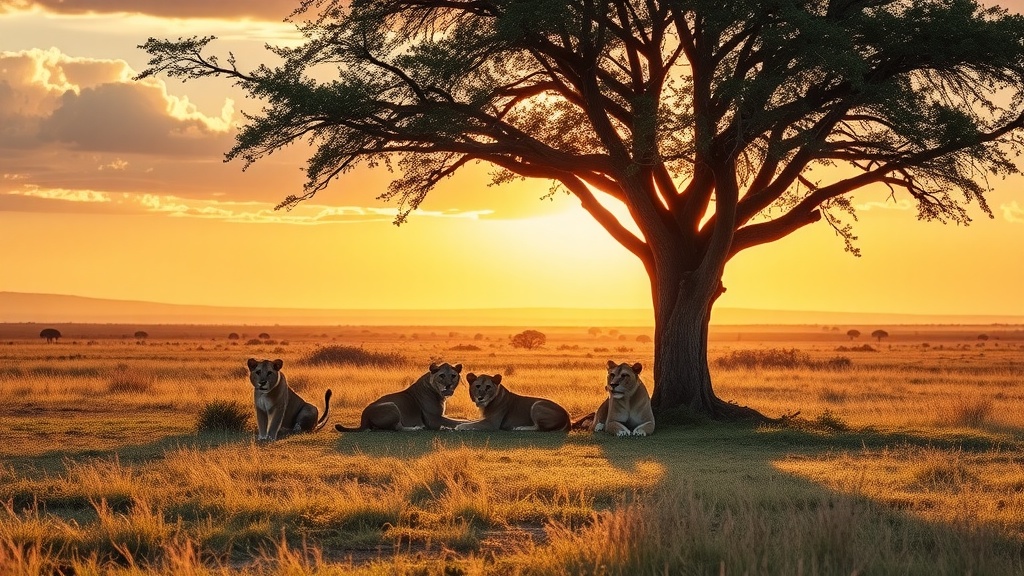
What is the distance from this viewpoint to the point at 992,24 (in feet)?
80.8

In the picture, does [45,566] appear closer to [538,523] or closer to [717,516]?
[538,523]

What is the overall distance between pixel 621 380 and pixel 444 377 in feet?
11.0

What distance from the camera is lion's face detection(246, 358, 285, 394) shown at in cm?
2119

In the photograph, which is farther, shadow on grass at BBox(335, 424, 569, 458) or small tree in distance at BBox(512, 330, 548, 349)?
small tree in distance at BBox(512, 330, 548, 349)

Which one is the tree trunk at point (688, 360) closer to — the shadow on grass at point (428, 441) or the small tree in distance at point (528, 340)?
the shadow on grass at point (428, 441)

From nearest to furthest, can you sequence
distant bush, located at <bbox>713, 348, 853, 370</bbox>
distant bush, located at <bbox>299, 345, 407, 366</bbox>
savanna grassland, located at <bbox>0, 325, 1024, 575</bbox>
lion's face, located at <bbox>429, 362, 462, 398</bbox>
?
savanna grassland, located at <bbox>0, 325, 1024, 575</bbox>
lion's face, located at <bbox>429, 362, 462, 398</bbox>
distant bush, located at <bbox>299, 345, 407, 366</bbox>
distant bush, located at <bbox>713, 348, 853, 370</bbox>

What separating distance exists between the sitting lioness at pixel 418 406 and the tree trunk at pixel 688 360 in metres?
5.22

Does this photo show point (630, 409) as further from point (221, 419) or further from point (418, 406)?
point (221, 419)

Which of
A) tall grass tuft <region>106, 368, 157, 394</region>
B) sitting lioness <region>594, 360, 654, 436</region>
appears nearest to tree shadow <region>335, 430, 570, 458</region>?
sitting lioness <region>594, 360, 654, 436</region>

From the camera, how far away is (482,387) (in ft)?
75.0

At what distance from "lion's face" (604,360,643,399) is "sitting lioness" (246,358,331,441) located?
562cm

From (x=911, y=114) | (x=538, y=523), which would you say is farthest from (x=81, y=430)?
(x=911, y=114)

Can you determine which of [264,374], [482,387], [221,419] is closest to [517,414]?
[482,387]

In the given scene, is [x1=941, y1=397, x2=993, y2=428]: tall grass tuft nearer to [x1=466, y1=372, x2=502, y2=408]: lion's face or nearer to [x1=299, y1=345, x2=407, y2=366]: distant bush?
[x1=466, y1=372, x2=502, y2=408]: lion's face
